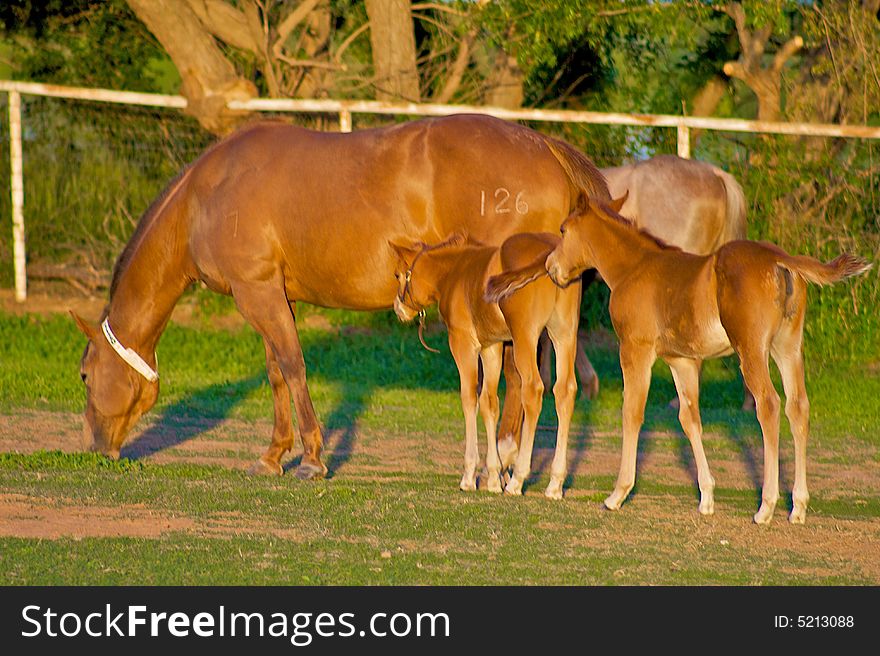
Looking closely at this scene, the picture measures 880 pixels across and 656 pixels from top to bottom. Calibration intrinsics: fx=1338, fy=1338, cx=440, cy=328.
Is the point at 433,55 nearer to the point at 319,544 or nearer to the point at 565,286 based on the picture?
the point at 565,286

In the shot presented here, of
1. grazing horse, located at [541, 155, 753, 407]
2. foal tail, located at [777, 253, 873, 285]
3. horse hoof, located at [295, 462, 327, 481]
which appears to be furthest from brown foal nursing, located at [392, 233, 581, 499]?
grazing horse, located at [541, 155, 753, 407]

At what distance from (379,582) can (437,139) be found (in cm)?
392

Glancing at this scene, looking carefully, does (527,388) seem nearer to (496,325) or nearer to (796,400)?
(496,325)

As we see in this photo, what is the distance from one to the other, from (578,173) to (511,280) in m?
1.54

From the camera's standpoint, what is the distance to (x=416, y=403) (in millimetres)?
12891

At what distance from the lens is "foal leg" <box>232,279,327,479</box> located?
9164 millimetres

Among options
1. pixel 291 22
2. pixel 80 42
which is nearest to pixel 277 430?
pixel 291 22

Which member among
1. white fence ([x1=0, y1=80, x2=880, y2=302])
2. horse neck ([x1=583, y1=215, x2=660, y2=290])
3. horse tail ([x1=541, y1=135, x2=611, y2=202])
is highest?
white fence ([x1=0, y1=80, x2=880, y2=302])

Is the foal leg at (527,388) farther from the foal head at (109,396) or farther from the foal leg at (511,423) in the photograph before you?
the foal head at (109,396)

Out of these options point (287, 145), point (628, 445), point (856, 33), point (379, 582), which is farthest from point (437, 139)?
point (856, 33)

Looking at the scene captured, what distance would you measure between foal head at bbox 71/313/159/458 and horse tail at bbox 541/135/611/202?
3.40 metres

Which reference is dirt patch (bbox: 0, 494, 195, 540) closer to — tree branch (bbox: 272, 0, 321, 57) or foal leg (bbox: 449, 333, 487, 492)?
foal leg (bbox: 449, 333, 487, 492)

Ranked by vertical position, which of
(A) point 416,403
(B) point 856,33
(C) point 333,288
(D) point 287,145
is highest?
(B) point 856,33

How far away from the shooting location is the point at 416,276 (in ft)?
29.0
